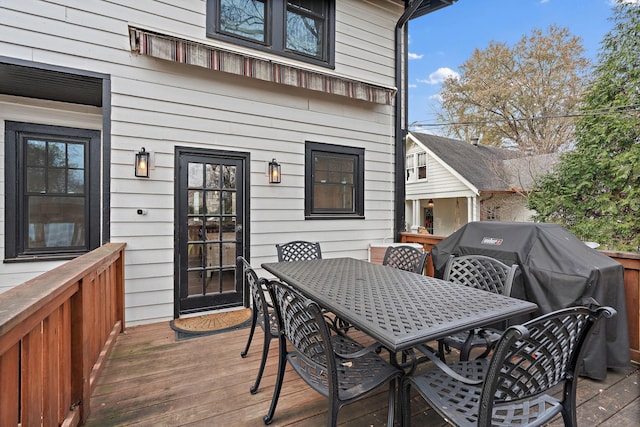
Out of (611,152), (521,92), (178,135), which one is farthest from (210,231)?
(521,92)

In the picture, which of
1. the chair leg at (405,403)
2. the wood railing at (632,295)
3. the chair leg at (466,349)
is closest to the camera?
the chair leg at (405,403)

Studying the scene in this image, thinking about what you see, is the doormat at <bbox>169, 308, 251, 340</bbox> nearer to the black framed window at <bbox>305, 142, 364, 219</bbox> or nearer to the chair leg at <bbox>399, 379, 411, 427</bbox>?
the black framed window at <bbox>305, 142, 364, 219</bbox>

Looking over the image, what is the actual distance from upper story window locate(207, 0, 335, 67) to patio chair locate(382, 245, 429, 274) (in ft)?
9.83

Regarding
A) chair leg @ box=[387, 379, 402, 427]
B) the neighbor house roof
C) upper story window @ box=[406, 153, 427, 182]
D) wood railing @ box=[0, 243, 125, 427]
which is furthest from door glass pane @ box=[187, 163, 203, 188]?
upper story window @ box=[406, 153, 427, 182]

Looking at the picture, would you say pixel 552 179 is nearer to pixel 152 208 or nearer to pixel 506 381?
pixel 506 381

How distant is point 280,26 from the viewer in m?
4.04

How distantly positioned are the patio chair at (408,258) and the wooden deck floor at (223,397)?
1169 millimetres

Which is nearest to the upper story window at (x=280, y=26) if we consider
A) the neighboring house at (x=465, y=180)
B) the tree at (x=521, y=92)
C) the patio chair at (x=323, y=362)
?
the patio chair at (x=323, y=362)

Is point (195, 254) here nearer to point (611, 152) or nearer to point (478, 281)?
point (478, 281)

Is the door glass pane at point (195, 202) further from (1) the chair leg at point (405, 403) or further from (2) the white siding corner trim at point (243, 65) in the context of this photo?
(1) the chair leg at point (405, 403)

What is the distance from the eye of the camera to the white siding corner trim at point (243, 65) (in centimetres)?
311

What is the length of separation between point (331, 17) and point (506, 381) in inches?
191

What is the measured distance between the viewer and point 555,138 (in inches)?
427

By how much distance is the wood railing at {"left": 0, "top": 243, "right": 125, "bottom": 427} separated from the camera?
104 cm
